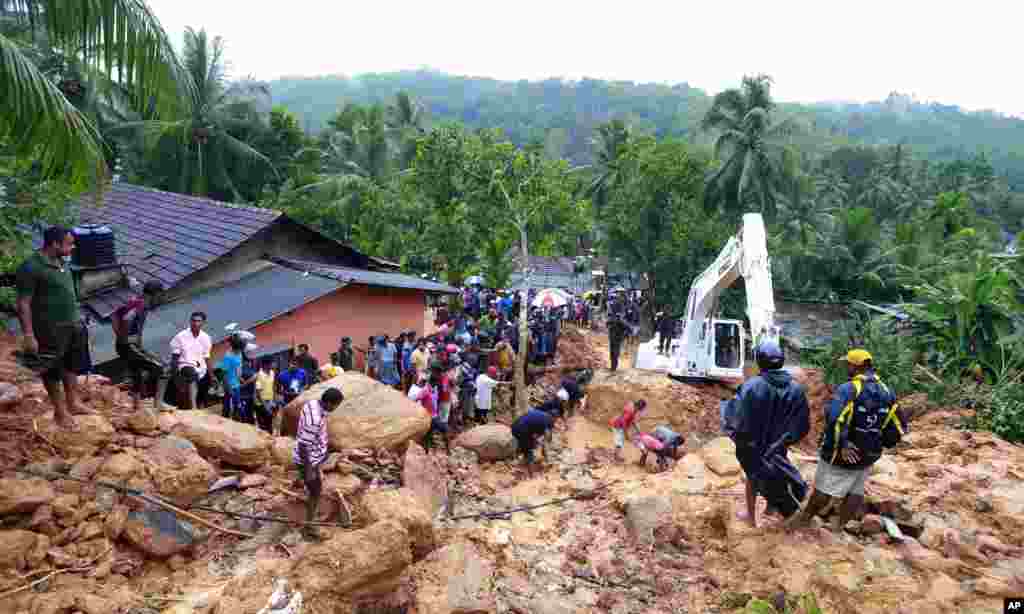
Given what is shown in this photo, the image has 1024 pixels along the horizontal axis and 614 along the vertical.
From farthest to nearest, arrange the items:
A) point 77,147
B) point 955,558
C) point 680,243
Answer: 1. point 680,243
2. point 955,558
3. point 77,147

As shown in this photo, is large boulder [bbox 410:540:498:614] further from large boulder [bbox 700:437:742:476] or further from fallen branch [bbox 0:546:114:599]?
large boulder [bbox 700:437:742:476]

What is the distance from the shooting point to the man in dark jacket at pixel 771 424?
5.37 metres

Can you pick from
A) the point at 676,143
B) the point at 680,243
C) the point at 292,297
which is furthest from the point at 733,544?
the point at 676,143

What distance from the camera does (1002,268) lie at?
1083cm

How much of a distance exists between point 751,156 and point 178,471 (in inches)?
1090

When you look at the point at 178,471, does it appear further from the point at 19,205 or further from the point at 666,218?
the point at 666,218

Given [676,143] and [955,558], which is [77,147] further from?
[676,143]

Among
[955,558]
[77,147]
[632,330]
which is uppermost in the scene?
[77,147]

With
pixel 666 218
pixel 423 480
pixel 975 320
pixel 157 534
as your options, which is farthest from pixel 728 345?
pixel 157 534

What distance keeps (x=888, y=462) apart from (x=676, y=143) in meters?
21.0

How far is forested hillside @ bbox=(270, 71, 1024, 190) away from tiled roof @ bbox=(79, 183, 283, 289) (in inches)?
2293

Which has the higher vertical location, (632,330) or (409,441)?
(409,441)

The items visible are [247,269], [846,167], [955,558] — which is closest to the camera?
[955,558]

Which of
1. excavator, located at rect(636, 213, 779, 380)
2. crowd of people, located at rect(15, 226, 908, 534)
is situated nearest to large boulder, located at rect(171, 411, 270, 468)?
crowd of people, located at rect(15, 226, 908, 534)
